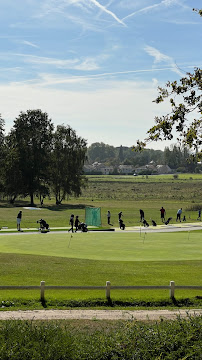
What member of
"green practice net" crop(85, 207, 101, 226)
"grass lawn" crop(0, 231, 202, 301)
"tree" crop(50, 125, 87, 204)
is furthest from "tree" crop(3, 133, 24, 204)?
"grass lawn" crop(0, 231, 202, 301)

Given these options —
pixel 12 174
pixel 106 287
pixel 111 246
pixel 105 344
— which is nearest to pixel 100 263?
pixel 111 246

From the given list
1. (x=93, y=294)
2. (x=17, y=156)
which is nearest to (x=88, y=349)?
(x=93, y=294)

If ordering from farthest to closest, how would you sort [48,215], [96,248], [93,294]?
1. [48,215]
2. [96,248]
3. [93,294]

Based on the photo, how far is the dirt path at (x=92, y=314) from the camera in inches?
658

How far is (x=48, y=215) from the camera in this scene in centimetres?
7369

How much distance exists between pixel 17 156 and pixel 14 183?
4.97m

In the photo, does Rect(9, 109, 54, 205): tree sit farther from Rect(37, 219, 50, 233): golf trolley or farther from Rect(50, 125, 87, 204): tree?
Rect(37, 219, 50, 233): golf trolley

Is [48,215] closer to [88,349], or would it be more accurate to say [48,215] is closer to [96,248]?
[96,248]

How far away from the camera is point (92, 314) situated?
1744 cm

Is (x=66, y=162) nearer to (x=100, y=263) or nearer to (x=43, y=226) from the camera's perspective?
(x=43, y=226)

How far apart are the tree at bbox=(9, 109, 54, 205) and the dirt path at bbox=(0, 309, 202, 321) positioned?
75680 millimetres

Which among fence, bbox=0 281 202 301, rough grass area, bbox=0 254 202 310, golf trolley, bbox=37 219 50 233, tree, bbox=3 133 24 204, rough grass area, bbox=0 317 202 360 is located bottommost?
golf trolley, bbox=37 219 50 233

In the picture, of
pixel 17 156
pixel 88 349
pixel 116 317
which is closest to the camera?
pixel 88 349

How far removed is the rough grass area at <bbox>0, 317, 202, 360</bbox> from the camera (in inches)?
397
